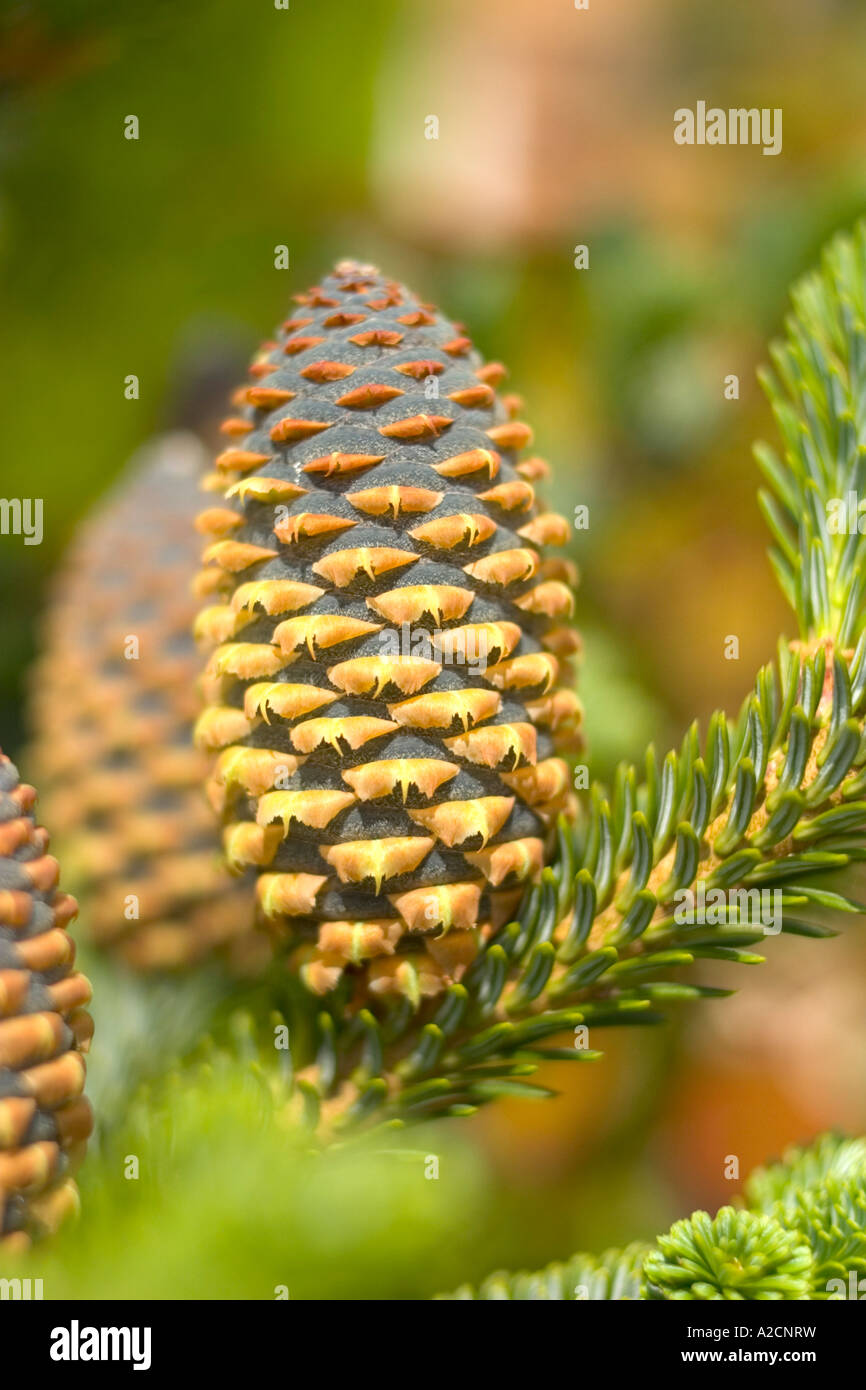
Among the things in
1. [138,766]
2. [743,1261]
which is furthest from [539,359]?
[743,1261]

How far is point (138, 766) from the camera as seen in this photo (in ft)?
2.41

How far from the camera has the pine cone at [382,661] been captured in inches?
16.9

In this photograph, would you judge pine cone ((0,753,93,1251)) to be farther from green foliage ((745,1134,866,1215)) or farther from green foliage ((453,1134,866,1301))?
green foliage ((745,1134,866,1215))

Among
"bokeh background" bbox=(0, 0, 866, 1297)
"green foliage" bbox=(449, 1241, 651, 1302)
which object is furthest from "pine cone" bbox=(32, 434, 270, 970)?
"green foliage" bbox=(449, 1241, 651, 1302)

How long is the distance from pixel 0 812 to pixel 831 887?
0.34m

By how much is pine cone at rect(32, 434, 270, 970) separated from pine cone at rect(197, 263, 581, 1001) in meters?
0.26

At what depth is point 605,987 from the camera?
471 millimetres

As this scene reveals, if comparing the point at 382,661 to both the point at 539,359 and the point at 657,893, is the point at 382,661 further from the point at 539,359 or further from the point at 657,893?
the point at 539,359

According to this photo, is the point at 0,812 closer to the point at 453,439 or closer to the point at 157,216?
the point at 453,439

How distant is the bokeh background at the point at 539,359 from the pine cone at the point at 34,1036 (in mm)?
539

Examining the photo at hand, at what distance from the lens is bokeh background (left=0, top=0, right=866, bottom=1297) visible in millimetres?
1122

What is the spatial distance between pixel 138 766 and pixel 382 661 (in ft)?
1.16
